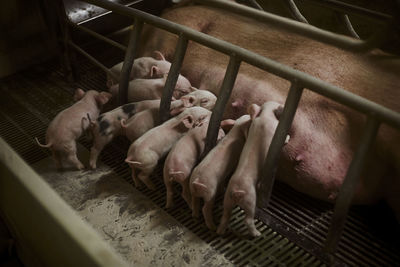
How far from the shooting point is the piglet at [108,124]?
266cm

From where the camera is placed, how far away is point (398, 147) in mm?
2219

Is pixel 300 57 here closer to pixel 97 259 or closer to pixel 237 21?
pixel 237 21

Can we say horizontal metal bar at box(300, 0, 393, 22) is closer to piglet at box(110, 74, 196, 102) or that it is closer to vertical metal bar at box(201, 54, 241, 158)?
vertical metal bar at box(201, 54, 241, 158)

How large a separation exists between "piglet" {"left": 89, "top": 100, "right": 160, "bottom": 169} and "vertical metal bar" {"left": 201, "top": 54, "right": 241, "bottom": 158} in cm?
53

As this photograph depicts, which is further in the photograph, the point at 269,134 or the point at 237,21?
the point at 237,21

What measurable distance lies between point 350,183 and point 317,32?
0.70 m

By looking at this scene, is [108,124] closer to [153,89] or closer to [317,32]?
[153,89]

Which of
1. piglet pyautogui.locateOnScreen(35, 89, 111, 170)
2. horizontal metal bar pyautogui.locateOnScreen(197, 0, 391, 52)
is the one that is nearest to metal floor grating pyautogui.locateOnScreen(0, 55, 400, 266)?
piglet pyautogui.locateOnScreen(35, 89, 111, 170)

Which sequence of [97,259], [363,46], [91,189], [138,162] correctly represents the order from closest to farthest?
[97,259], [363,46], [138,162], [91,189]

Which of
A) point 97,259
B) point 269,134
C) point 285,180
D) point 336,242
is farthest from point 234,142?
point 97,259

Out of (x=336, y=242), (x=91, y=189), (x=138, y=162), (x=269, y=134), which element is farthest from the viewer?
(x=91, y=189)

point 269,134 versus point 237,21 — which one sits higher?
point 237,21

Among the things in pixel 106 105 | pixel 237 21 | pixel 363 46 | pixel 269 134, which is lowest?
pixel 106 105

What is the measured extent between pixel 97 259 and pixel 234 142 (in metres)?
1.18
